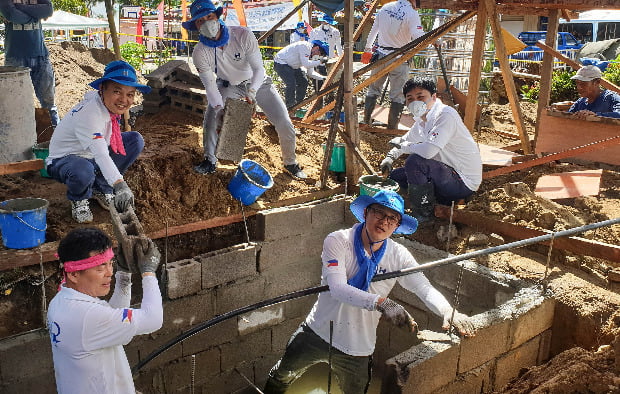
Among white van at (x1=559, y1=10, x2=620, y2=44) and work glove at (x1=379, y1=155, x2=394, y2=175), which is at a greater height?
white van at (x1=559, y1=10, x2=620, y2=44)

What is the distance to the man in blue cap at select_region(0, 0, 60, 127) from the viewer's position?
6.36 metres

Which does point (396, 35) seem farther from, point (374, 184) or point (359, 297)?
point (359, 297)

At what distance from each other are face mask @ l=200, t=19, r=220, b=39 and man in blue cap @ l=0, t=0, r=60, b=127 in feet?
7.13

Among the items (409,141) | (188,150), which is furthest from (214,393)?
(409,141)

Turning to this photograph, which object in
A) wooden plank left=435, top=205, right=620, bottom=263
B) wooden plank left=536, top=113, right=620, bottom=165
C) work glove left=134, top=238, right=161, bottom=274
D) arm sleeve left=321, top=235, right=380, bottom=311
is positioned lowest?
wooden plank left=435, top=205, right=620, bottom=263

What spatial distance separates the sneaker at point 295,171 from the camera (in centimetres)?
671

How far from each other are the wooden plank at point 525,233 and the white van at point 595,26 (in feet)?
60.8

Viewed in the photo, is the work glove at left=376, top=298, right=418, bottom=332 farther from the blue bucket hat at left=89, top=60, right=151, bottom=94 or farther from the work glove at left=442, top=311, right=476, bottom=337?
the blue bucket hat at left=89, top=60, right=151, bottom=94

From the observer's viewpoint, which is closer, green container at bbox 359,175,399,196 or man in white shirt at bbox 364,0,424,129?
green container at bbox 359,175,399,196

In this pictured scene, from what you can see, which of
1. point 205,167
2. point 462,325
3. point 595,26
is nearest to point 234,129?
point 205,167

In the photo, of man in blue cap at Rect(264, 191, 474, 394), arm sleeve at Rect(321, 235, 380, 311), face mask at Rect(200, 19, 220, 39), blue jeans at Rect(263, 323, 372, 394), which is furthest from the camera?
face mask at Rect(200, 19, 220, 39)

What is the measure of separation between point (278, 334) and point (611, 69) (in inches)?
432

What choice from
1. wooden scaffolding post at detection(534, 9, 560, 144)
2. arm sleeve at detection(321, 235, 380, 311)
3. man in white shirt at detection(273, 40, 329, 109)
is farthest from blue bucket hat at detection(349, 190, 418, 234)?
man in white shirt at detection(273, 40, 329, 109)

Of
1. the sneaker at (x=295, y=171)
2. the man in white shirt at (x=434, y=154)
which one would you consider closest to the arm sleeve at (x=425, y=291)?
the man in white shirt at (x=434, y=154)
